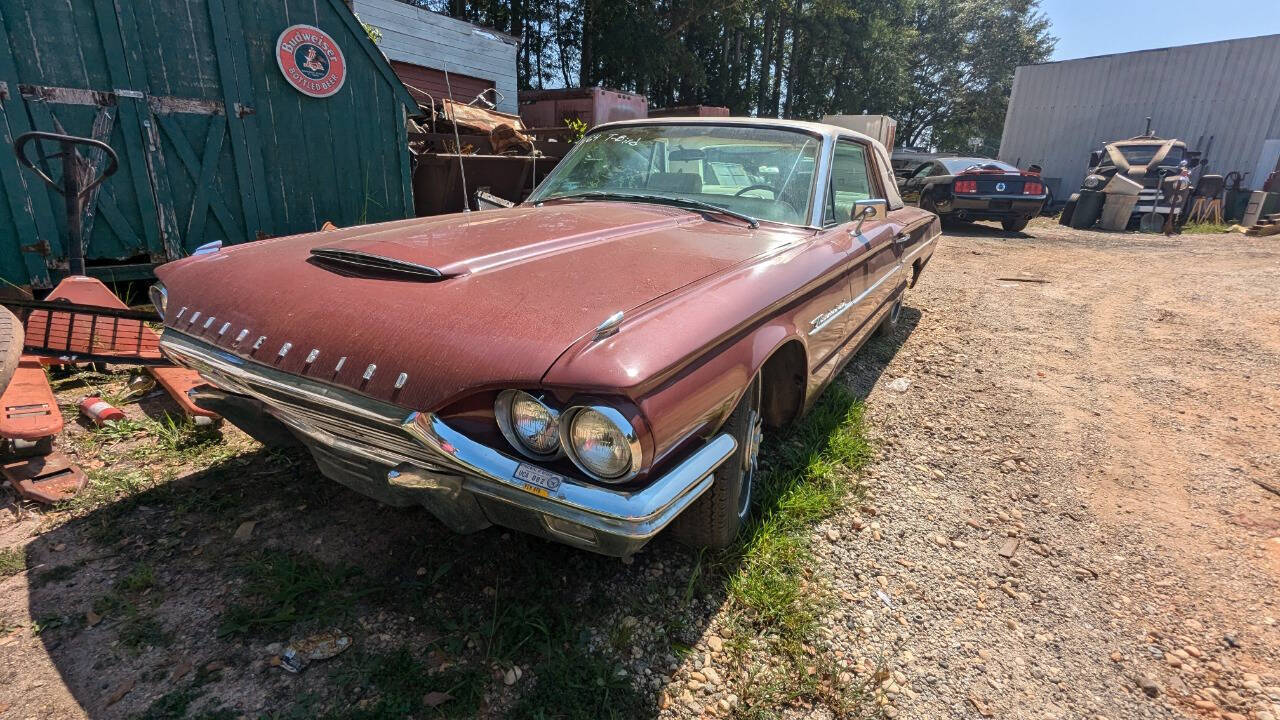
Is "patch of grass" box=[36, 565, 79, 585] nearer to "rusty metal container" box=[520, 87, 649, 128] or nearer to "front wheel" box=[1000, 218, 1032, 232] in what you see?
"rusty metal container" box=[520, 87, 649, 128]

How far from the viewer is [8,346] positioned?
2.37 m

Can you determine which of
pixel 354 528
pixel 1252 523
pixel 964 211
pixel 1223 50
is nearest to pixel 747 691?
pixel 354 528

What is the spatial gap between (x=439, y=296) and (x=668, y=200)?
1562 millimetres

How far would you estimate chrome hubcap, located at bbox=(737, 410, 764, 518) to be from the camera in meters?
2.22

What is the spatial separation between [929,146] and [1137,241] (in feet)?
101

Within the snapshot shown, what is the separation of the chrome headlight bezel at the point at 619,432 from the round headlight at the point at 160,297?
1700 mm

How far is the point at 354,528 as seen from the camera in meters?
2.38

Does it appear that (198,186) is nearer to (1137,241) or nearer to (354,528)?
(354,528)

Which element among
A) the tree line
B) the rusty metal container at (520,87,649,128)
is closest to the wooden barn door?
the rusty metal container at (520,87,649,128)

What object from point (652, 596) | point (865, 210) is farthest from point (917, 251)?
point (652, 596)

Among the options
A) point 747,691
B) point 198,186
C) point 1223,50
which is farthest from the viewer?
point 1223,50

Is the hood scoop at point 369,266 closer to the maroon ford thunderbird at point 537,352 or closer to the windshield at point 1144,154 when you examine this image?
the maroon ford thunderbird at point 537,352

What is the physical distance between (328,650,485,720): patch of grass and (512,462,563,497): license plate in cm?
64

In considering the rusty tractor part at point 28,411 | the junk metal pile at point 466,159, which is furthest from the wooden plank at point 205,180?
the rusty tractor part at point 28,411
